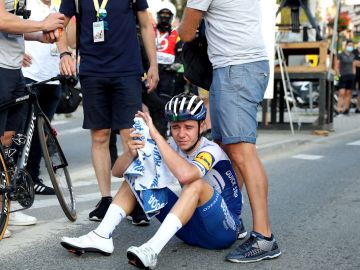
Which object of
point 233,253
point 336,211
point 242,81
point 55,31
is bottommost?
point 336,211

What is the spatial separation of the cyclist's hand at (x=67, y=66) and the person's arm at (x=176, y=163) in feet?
4.15

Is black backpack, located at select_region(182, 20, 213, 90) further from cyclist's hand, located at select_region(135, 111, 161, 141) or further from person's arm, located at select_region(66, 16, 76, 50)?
person's arm, located at select_region(66, 16, 76, 50)

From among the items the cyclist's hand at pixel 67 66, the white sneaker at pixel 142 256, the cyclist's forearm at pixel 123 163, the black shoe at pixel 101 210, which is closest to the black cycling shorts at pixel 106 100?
the cyclist's hand at pixel 67 66

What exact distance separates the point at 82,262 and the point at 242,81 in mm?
1432

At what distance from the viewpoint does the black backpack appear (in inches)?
204

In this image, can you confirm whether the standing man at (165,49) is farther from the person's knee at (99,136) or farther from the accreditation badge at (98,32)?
the accreditation badge at (98,32)

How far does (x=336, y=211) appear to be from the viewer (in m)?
6.50

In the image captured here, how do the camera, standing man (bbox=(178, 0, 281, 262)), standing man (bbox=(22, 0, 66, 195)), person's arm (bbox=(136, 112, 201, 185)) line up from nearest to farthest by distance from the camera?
person's arm (bbox=(136, 112, 201, 185))
standing man (bbox=(178, 0, 281, 262))
the camera
standing man (bbox=(22, 0, 66, 195))

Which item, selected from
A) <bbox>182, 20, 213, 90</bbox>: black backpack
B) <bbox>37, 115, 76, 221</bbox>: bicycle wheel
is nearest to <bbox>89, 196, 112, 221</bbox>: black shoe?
<bbox>37, 115, 76, 221</bbox>: bicycle wheel

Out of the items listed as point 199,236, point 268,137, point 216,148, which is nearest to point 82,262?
point 199,236

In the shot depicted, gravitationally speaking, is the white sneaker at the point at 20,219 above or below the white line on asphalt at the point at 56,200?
above

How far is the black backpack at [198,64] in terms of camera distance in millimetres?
5188

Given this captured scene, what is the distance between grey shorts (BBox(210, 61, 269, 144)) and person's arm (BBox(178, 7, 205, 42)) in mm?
291

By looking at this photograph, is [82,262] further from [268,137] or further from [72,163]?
[268,137]
